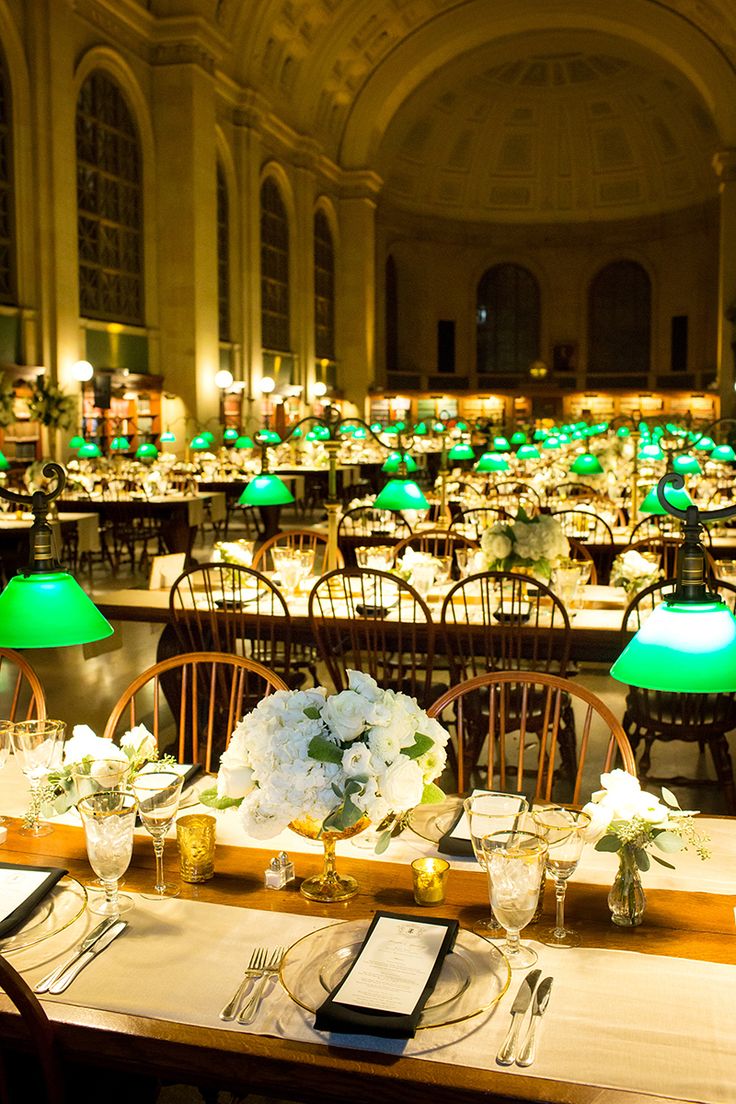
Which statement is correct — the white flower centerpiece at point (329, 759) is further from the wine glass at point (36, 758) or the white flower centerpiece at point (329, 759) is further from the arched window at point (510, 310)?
the arched window at point (510, 310)

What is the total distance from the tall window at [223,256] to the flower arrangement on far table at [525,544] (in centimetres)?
1624

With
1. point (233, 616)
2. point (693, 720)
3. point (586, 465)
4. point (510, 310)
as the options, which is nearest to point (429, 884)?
point (693, 720)

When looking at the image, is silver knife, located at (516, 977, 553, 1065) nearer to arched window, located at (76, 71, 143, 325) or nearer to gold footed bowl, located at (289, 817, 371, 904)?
gold footed bowl, located at (289, 817, 371, 904)

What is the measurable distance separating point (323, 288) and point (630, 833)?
26.2 metres

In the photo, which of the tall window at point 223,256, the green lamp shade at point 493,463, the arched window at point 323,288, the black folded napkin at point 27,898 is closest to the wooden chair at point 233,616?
the green lamp shade at point 493,463

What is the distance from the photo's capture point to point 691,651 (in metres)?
1.68

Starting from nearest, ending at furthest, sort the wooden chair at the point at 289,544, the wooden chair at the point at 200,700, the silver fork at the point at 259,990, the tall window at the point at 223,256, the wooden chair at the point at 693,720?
the silver fork at the point at 259,990, the wooden chair at the point at 200,700, the wooden chair at the point at 693,720, the wooden chair at the point at 289,544, the tall window at the point at 223,256

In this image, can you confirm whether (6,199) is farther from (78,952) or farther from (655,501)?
(78,952)

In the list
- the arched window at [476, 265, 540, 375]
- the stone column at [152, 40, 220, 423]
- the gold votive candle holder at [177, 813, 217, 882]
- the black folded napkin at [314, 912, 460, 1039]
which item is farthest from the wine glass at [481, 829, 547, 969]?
the arched window at [476, 265, 540, 375]

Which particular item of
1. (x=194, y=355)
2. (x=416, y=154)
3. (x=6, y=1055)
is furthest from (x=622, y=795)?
(x=416, y=154)

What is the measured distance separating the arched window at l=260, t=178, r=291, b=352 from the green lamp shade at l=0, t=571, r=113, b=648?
21178mm

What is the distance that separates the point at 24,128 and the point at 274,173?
9.60 meters

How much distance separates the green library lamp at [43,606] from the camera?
2.09m

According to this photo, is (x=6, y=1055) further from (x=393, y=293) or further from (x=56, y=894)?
(x=393, y=293)
